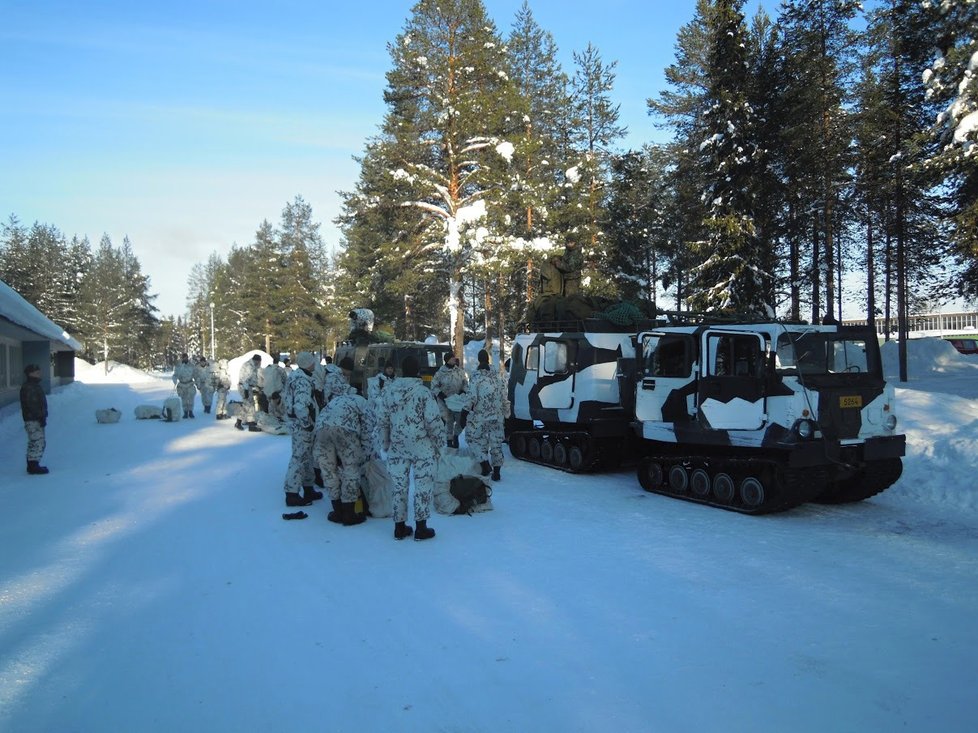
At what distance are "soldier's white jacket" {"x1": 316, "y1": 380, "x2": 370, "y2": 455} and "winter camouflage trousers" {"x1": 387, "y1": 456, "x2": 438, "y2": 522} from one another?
2.38ft

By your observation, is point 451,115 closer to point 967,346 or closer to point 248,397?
point 248,397

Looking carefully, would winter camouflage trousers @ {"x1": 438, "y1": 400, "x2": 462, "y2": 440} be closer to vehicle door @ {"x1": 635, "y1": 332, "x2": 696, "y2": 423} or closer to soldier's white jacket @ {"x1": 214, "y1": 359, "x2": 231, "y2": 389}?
vehicle door @ {"x1": 635, "y1": 332, "x2": 696, "y2": 423}

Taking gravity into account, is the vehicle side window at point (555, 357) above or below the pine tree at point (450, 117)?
below

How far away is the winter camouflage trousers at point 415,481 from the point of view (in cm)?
720

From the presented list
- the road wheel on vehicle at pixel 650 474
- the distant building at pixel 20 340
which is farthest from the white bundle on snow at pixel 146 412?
the road wheel on vehicle at pixel 650 474

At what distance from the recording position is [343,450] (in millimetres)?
7723

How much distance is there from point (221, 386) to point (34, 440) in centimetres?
962

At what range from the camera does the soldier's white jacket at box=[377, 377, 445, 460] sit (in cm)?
721

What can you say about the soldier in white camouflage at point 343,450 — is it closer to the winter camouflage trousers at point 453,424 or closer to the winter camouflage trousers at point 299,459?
the winter camouflage trousers at point 299,459

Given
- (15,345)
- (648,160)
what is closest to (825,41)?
(648,160)

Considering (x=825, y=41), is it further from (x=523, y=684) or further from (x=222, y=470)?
(x=523, y=684)

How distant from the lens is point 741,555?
6715 millimetres

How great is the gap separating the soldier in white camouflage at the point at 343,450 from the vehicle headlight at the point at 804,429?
4.98 metres

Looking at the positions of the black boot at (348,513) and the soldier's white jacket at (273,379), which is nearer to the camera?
the black boot at (348,513)
